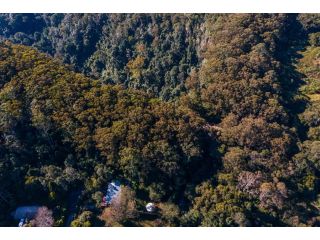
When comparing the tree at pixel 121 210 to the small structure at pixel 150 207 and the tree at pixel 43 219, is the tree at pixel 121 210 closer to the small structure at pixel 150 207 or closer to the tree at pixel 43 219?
the small structure at pixel 150 207

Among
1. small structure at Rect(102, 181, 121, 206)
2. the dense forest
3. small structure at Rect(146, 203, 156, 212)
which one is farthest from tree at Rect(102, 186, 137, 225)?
small structure at Rect(146, 203, 156, 212)

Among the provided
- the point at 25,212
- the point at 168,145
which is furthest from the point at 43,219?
the point at 168,145

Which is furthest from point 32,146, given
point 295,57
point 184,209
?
point 295,57

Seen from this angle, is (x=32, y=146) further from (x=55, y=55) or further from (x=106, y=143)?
(x=55, y=55)

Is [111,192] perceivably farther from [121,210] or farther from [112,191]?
[121,210]

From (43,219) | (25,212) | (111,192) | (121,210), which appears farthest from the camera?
(111,192)

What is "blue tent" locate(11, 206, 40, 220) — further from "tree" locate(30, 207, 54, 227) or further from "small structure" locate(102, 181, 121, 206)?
"small structure" locate(102, 181, 121, 206)

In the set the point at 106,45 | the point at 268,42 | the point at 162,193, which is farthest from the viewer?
the point at 106,45
